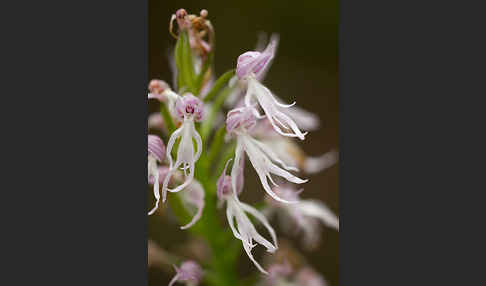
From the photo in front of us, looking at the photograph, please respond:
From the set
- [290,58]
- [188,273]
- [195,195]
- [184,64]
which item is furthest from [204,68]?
[290,58]

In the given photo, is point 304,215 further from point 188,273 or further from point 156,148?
point 156,148

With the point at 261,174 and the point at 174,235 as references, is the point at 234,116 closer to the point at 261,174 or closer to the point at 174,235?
the point at 261,174

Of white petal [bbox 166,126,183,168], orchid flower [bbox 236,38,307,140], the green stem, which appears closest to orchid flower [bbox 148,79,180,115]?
the green stem

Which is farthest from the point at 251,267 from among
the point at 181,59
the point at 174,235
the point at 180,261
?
the point at 181,59

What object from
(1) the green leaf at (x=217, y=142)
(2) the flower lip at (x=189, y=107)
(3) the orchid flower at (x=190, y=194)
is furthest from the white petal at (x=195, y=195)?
(2) the flower lip at (x=189, y=107)

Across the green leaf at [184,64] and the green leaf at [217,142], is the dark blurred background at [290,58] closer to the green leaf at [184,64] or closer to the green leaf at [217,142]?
the green leaf at [184,64]

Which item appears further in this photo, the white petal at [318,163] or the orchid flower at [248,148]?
the white petal at [318,163]
